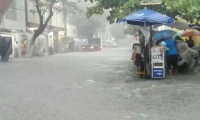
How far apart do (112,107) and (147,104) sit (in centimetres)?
83

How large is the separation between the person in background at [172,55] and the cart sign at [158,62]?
2.54ft

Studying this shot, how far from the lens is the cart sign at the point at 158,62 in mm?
11758

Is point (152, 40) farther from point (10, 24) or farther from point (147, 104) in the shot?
point (10, 24)

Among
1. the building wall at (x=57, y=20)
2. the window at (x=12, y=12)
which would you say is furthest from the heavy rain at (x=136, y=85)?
the building wall at (x=57, y=20)

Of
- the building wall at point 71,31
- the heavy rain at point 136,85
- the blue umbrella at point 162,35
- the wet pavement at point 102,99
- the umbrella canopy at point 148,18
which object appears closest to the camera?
the wet pavement at point 102,99

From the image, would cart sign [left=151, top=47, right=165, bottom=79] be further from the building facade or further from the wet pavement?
the building facade

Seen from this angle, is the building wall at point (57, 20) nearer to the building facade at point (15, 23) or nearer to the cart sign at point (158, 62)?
the building facade at point (15, 23)

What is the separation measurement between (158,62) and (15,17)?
25580 millimetres

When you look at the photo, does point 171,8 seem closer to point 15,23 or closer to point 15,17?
point 15,23

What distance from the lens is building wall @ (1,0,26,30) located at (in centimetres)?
3269

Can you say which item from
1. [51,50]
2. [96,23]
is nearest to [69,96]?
[51,50]

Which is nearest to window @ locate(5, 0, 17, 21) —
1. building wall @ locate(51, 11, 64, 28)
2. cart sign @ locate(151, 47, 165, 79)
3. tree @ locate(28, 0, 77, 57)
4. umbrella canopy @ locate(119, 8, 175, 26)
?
tree @ locate(28, 0, 77, 57)

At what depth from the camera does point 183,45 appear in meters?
13.1

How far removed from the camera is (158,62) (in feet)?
38.8
